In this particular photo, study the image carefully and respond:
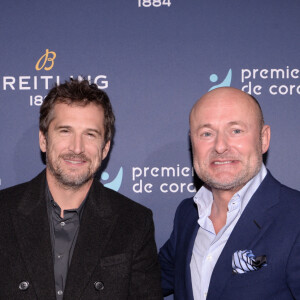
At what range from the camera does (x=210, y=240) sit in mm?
2092

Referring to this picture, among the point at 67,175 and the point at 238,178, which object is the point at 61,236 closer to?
the point at 67,175

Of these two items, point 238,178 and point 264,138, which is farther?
point 264,138

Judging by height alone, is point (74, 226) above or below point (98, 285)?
above

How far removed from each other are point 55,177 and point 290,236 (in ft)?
4.33

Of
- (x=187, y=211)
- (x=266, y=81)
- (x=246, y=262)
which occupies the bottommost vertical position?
(x=246, y=262)

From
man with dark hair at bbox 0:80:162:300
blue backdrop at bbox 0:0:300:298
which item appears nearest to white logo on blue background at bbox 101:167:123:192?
blue backdrop at bbox 0:0:300:298

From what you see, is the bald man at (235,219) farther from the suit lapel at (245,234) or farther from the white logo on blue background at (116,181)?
the white logo on blue background at (116,181)

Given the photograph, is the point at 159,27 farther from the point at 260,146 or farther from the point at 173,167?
the point at 260,146

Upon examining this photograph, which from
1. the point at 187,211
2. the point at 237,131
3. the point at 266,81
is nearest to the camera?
the point at 237,131

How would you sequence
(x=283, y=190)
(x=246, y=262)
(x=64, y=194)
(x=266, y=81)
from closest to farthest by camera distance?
(x=246, y=262), (x=283, y=190), (x=64, y=194), (x=266, y=81)

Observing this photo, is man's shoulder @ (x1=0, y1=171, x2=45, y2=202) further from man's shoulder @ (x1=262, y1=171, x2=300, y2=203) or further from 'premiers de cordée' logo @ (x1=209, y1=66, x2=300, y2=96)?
'premiers de cordée' logo @ (x1=209, y1=66, x2=300, y2=96)

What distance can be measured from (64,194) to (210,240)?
89 cm

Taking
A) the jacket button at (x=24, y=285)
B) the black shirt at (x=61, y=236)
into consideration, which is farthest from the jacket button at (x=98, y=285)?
the jacket button at (x=24, y=285)

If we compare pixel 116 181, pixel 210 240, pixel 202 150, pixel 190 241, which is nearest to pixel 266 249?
pixel 210 240
